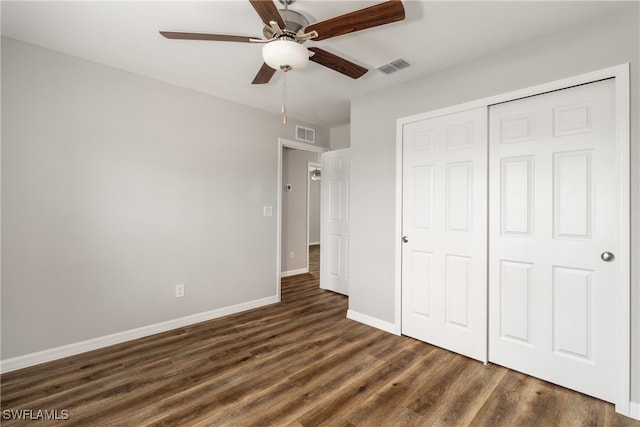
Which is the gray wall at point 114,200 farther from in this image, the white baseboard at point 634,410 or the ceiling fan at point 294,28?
the white baseboard at point 634,410

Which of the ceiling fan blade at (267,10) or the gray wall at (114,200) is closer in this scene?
the ceiling fan blade at (267,10)

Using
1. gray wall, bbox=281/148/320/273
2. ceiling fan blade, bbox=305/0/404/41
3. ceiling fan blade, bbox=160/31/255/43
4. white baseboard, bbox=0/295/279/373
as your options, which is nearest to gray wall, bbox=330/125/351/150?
gray wall, bbox=281/148/320/273

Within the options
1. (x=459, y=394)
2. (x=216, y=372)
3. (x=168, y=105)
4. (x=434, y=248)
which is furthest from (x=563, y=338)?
(x=168, y=105)

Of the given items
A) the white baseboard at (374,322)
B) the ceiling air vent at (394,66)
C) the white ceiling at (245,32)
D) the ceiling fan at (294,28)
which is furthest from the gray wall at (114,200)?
the ceiling air vent at (394,66)

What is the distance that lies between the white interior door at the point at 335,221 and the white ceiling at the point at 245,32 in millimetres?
1449

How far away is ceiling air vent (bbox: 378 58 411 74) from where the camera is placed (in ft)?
8.30

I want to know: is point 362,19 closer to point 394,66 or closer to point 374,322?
point 394,66

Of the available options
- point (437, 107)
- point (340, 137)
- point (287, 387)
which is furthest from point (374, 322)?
point (340, 137)

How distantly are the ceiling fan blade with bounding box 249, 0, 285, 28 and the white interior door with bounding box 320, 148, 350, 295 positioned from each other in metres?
2.65

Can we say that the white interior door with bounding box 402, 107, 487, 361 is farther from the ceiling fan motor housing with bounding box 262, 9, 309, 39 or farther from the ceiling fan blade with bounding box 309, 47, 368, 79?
the ceiling fan motor housing with bounding box 262, 9, 309, 39

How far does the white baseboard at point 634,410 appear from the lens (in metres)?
1.74

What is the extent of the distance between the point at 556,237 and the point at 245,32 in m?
2.69

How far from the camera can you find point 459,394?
199cm

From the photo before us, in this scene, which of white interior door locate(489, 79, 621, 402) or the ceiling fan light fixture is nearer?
the ceiling fan light fixture
